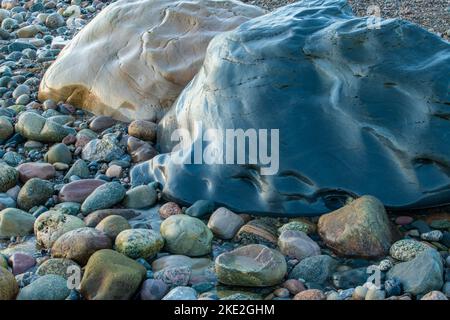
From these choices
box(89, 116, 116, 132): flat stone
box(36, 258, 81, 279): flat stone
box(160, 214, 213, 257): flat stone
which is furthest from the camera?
box(89, 116, 116, 132): flat stone

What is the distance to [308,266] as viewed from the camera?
2711 mm

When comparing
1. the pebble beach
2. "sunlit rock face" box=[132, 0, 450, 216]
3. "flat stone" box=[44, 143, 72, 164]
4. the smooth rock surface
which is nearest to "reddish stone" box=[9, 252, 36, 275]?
the pebble beach

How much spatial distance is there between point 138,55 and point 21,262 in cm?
209

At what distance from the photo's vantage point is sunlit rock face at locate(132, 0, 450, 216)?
10.0 feet

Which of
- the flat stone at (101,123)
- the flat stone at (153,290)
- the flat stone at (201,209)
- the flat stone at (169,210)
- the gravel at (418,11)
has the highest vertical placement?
the flat stone at (153,290)

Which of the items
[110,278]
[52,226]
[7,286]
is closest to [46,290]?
[7,286]

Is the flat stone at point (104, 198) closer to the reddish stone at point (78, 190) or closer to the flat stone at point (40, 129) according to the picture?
the reddish stone at point (78, 190)

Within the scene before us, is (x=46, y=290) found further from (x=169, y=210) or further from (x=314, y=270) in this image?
(x=314, y=270)

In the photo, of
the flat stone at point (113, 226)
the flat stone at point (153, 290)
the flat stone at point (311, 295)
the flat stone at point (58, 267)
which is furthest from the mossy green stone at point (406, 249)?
the flat stone at point (58, 267)

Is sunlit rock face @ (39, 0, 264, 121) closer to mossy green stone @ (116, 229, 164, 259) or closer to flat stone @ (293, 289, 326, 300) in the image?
mossy green stone @ (116, 229, 164, 259)

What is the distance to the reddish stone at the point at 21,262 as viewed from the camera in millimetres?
2832

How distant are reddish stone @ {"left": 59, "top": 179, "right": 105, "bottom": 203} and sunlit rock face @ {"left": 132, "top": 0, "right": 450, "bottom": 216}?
1.31ft

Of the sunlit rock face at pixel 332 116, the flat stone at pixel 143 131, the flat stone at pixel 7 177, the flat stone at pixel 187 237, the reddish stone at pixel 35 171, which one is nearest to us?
the flat stone at pixel 187 237

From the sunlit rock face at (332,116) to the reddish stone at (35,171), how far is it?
29.7 inches
